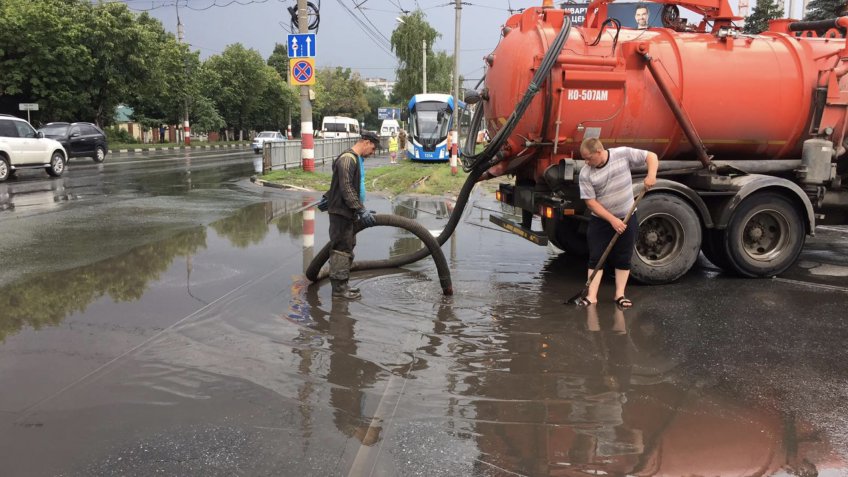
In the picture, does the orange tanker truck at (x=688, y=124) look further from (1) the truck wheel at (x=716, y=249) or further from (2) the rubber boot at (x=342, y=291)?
(2) the rubber boot at (x=342, y=291)

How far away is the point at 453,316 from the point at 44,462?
3420 millimetres

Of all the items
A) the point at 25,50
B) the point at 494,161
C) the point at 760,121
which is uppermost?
the point at 25,50

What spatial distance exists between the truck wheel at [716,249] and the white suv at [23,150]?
1763cm

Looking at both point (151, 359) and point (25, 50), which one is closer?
point (151, 359)

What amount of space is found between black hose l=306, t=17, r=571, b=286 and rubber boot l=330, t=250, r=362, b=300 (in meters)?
0.20

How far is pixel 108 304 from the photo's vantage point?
229 inches

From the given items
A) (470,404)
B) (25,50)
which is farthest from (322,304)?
(25,50)

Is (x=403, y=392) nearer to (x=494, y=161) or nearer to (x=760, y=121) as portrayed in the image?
(x=494, y=161)

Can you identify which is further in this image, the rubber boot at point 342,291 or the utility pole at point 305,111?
the utility pole at point 305,111

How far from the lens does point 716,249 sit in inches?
283

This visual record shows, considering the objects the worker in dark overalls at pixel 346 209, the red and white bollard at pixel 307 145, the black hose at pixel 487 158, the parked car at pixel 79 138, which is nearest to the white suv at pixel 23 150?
the parked car at pixel 79 138

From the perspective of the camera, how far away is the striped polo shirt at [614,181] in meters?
5.86

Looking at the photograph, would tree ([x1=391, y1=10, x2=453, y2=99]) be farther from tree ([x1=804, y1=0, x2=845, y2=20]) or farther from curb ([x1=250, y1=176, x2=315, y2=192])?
curb ([x1=250, y1=176, x2=315, y2=192])

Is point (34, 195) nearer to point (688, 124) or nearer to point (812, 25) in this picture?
point (688, 124)
